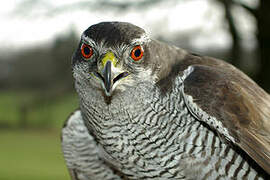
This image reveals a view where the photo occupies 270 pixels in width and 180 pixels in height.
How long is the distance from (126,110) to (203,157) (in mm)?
759

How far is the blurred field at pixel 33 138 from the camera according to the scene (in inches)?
417

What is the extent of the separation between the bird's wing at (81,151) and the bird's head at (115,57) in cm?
103

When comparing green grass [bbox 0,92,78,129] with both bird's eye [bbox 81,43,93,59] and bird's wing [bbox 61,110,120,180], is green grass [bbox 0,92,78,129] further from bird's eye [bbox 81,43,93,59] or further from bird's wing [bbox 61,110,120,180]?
bird's eye [bbox 81,43,93,59]

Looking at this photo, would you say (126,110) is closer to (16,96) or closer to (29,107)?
(29,107)

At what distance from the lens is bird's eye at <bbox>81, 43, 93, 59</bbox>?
8.69ft

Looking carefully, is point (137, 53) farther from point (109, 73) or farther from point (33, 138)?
point (33, 138)

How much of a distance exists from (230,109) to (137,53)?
847 millimetres

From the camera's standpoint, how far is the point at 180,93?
2.76 meters

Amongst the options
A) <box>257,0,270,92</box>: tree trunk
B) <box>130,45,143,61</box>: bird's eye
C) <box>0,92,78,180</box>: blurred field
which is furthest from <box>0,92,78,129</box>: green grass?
<box>130,45,143,61</box>: bird's eye

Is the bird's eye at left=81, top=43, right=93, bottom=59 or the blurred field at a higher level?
the bird's eye at left=81, top=43, right=93, bottom=59

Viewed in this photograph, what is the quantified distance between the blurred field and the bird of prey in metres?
7.07

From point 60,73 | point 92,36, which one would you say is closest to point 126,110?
point 92,36

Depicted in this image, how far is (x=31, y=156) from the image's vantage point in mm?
14133

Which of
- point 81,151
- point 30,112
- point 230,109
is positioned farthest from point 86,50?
point 30,112
